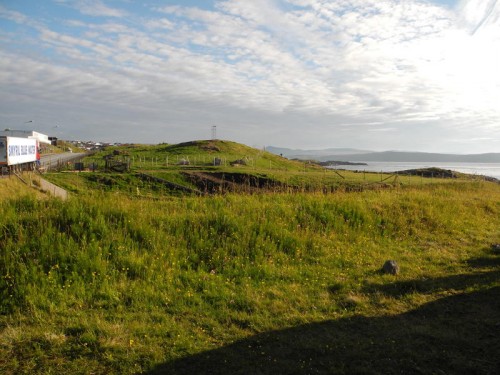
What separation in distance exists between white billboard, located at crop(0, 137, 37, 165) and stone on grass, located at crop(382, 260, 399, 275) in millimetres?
33354

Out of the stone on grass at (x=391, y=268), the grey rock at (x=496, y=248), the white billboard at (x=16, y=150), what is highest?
the white billboard at (x=16, y=150)

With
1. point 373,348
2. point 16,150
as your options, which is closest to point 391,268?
point 373,348

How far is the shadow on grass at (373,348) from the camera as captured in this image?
15.1 feet

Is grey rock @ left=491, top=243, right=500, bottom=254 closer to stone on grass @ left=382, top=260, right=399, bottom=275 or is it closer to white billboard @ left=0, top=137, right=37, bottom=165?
stone on grass @ left=382, top=260, right=399, bottom=275

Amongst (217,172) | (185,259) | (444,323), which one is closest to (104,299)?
(185,259)

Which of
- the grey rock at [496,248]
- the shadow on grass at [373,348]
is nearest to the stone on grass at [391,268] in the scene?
the shadow on grass at [373,348]

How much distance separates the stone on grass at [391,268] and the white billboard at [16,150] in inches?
1313

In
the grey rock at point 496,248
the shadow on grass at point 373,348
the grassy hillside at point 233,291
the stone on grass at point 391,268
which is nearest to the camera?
→ the shadow on grass at point 373,348

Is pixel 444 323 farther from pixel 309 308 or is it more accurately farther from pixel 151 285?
pixel 151 285

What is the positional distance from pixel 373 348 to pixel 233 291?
2.77 m

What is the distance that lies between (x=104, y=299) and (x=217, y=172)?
34.4 m

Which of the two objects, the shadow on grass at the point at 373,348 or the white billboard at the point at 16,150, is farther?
the white billboard at the point at 16,150

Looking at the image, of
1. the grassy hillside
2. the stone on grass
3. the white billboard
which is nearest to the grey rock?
the grassy hillside

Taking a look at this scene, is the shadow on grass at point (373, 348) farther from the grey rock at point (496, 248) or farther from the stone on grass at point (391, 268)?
the grey rock at point (496, 248)
